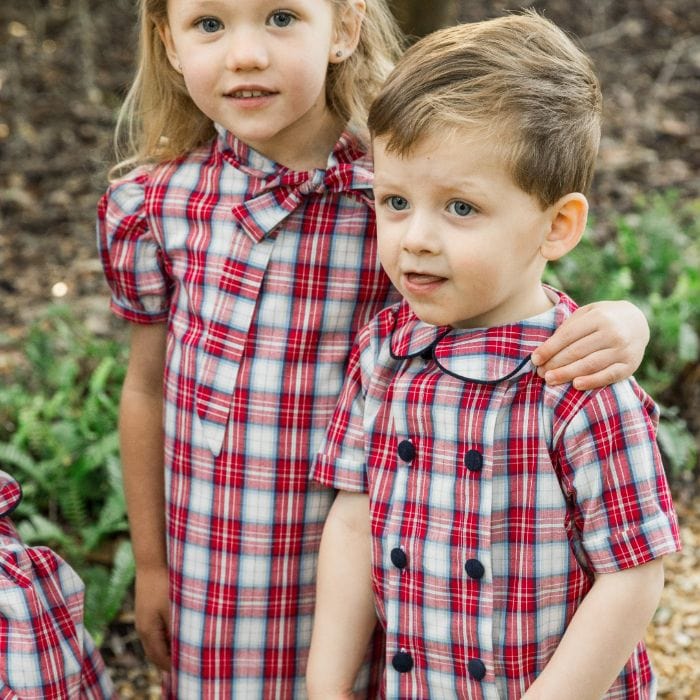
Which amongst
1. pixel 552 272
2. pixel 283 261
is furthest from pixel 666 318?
pixel 283 261

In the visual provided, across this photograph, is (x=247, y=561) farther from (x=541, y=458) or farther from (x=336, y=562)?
(x=541, y=458)

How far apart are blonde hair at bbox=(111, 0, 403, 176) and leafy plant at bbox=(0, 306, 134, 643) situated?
1263 mm

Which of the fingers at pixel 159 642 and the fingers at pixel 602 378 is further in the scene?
the fingers at pixel 159 642

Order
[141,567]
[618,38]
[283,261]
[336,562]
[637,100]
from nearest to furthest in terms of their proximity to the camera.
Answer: [336,562] < [283,261] < [141,567] < [637,100] < [618,38]

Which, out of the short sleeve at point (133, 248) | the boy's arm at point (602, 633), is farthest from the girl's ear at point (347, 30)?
the boy's arm at point (602, 633)

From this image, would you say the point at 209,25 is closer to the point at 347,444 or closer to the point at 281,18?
the point at 281,18

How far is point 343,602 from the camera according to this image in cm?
205

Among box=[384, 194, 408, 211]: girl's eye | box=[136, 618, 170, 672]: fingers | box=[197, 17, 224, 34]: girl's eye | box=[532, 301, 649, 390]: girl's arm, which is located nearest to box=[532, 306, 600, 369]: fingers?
box=[532, 301, 649, 390]: girl's arm

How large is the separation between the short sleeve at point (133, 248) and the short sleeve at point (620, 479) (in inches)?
38.7

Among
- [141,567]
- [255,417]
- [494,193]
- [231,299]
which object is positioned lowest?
[141,567]

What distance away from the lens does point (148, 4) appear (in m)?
2.23

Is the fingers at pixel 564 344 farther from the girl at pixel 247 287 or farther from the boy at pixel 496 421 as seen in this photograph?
the girl at pixel 247 287

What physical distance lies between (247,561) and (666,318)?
2.21 metres

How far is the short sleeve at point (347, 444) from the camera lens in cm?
203
